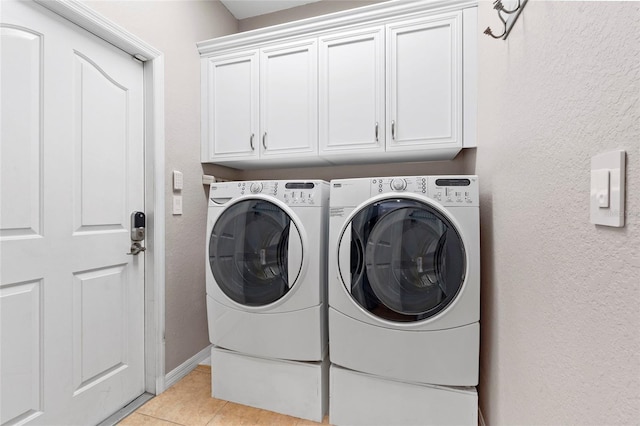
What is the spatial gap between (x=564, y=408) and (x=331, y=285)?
938mm

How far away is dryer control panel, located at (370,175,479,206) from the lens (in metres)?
1.27

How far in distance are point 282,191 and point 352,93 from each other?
785 mm

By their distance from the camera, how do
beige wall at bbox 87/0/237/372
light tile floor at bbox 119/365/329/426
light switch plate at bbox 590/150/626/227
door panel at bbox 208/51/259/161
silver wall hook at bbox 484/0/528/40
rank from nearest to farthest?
light switch plate at bbox 590/150/626/227 → silver wall hook at bbox 484/0/528/40 → light tile floor at bbox 119/365/329/426 → beige wall at bbox 87/0/237/372 → door panel at bbox 208/51/259/161

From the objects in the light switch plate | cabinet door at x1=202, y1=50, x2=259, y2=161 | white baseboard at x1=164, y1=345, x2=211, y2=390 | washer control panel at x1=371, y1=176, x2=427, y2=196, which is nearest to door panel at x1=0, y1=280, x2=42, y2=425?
white baseboard at x1=164, y1=345, x2=211, y2=390

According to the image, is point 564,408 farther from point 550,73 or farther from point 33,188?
point 33,188

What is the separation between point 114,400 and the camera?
1.51m

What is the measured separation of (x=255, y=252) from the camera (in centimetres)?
152

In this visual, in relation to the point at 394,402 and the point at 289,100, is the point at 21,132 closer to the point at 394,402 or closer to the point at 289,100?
the point at 289,100

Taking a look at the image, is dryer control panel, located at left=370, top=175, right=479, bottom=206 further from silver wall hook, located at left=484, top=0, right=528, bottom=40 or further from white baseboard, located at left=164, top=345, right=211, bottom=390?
white baseboard, located at left=164, top=345, right=211, bottom=390

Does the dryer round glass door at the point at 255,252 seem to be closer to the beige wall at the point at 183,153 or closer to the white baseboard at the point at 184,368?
the beige wall at the point at 183,153

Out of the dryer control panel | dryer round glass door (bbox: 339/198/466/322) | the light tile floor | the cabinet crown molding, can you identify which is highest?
the cabinet crown molding

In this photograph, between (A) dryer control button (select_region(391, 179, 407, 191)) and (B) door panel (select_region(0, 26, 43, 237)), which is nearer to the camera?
(B) door panel (select_region(0, 26, 43, 237))

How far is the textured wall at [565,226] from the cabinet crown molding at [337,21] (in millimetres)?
639

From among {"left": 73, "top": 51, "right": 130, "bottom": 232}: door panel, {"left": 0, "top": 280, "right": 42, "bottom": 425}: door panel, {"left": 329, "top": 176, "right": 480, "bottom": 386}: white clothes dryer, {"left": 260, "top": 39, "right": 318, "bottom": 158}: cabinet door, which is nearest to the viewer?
{"left": 0, "top": 280, "right": 42, "bottom": 425}: door panel
